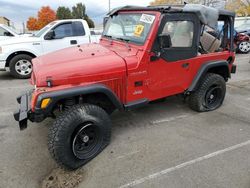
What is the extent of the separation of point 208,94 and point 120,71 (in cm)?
220

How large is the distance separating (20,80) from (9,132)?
3743 millimetres

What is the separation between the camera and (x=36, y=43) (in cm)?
770

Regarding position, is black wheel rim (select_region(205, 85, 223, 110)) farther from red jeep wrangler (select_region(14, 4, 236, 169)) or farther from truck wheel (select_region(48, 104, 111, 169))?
truck wheel (select_region(48, 104, 111, 169))

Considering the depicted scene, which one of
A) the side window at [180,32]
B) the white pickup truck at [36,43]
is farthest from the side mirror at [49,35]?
the side window at [180,32]

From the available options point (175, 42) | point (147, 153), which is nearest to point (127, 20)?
point (175, 42)

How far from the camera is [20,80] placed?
7.47 metres

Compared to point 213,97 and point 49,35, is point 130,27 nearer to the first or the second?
point 213,97

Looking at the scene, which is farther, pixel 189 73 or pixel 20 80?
pixel 20 80

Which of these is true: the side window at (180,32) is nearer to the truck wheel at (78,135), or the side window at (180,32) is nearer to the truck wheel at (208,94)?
the truck wheel at (208,94)

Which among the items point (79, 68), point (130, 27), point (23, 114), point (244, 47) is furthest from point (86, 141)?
point (244, 47)

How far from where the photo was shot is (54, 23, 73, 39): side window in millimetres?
7948

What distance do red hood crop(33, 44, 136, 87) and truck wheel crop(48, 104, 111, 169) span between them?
39 centimetres

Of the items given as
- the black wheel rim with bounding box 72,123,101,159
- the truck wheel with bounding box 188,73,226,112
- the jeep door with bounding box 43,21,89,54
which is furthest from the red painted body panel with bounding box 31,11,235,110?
the jeep door with bounding box 43,21,89,54

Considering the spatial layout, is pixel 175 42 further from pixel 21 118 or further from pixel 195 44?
pixel 21 118
